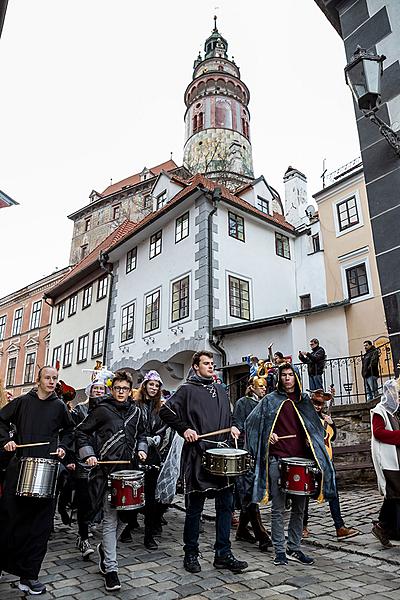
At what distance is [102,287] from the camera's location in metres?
23.0

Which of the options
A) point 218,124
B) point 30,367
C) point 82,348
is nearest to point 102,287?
point 82,348

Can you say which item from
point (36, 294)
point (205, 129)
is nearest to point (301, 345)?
point (36, 294)

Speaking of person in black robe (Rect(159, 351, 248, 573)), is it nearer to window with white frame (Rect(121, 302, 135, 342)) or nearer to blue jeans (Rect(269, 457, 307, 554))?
blue jeans (Rect(269, 457, 307, 554))

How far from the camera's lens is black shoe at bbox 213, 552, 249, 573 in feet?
13.5

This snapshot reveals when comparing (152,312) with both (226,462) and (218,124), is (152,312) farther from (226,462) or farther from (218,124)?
(218,124)

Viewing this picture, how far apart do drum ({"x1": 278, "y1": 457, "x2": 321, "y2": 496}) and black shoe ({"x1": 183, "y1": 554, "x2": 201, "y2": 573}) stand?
106 cm

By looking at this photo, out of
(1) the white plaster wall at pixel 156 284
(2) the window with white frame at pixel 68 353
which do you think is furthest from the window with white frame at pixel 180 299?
(2) the window with white frame at pixel 68 353

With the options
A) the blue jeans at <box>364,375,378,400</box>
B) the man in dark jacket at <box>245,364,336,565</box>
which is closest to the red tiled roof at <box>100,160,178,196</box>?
the blue jeans at <box>364,375,378,400</box>

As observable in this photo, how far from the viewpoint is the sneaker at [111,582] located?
371 cm

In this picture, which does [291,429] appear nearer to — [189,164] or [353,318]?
[353,318]

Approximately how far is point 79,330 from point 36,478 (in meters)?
21.1

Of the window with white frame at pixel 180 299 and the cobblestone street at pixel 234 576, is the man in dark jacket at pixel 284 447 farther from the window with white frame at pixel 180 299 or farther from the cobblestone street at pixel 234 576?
the window with white frame at pixel 180 299

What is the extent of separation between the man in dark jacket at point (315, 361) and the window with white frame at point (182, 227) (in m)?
7.37

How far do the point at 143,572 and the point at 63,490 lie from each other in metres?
2.81
